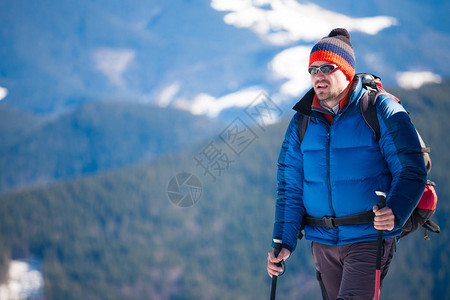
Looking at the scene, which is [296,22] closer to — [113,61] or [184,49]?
[184,49]

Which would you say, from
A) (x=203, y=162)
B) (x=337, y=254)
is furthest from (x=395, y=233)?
(x=203, y=162)

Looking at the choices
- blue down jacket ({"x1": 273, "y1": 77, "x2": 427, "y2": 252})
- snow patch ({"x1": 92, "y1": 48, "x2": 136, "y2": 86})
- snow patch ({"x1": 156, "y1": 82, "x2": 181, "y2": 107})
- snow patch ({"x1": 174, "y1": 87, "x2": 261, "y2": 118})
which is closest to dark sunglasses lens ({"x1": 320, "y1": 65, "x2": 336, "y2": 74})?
blue down jacket ({"x1": 273, "y1": 77, "x2": 427, "y2": 252})

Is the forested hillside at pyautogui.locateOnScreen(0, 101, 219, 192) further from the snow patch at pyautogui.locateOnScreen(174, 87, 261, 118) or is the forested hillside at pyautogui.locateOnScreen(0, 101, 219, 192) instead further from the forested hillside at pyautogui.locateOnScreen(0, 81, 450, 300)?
the forested hillside at pyautogui.locateOnScreen(0, 81, 450, 300)

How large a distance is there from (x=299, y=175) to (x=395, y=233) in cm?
69

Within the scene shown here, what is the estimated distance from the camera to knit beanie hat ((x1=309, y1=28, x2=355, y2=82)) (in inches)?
127

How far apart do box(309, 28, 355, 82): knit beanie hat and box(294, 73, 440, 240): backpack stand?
0.40 ft

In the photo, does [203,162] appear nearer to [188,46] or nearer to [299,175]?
[299,175]

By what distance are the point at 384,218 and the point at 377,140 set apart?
1.55 feet

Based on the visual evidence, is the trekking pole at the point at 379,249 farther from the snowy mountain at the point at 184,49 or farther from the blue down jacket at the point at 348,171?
the snowy mountain at the point at 184,49

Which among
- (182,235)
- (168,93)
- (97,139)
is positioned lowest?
(182,235)

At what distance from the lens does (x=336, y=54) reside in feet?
10.7

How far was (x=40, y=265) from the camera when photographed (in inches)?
2093

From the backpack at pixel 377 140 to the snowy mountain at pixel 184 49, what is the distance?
13821 cm

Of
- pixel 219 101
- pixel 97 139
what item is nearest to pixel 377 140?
pixel 97 139
